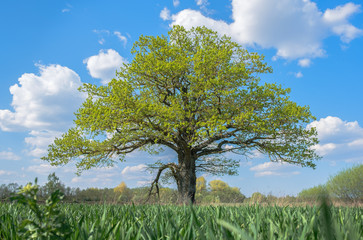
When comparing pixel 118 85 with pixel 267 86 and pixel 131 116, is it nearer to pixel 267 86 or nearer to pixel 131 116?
pixel 131 116

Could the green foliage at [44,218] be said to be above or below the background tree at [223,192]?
below

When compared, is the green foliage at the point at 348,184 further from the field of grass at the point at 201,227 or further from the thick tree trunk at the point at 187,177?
the field of grass at the point at 201,227

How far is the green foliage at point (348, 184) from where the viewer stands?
57.0 feet

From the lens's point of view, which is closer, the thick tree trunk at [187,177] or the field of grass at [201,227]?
the field of grass at [201,227]

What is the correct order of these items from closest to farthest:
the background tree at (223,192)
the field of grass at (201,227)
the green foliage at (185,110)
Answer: the field of grass at (201,227), the green foliage at (185,110), the background tree at (223,192)

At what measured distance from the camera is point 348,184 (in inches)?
691

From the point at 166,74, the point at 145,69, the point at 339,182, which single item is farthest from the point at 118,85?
the point at 339,182

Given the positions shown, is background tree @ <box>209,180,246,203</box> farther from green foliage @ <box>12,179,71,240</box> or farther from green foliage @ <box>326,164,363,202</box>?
green foliage @ <box>12,179,71,240</box>

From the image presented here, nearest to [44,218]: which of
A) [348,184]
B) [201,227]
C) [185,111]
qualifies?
[201,227]

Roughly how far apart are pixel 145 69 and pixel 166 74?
1147 millimetres

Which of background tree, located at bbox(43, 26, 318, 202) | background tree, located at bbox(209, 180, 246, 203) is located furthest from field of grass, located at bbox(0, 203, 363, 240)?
background tree, located at bbox(209, 180, 246, 203)

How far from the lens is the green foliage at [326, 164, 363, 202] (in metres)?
17.4

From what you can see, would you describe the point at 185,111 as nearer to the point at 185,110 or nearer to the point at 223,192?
the point at 185,110

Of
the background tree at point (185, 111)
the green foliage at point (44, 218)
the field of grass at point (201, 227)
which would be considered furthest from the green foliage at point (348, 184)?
the green foliage at point (44, 218)
